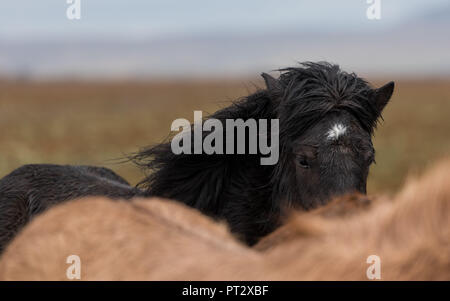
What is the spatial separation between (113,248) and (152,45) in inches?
7865

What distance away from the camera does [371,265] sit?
2166 mm

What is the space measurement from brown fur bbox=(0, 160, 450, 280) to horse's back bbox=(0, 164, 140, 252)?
2.30 metres

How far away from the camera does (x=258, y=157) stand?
473cm

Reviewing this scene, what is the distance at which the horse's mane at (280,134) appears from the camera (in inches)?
179

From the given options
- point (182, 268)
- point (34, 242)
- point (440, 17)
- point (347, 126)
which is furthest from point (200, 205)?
point (440, 17)

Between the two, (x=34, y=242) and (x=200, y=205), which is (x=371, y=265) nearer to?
(x=34, y=242)
